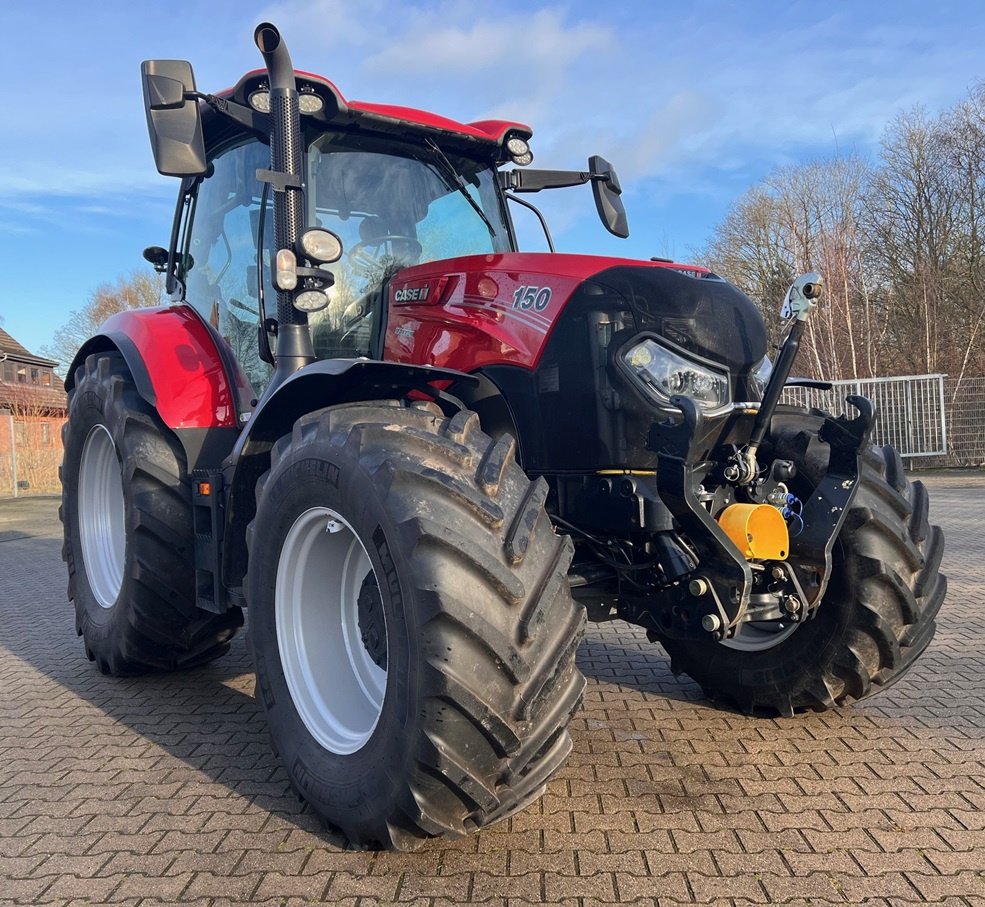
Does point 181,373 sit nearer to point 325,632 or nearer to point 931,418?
point 325,632

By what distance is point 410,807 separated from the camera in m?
2.14

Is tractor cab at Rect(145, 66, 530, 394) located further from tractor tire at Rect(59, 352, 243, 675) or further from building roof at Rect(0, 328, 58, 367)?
building roof at Rect(0, 328, 58, 367)

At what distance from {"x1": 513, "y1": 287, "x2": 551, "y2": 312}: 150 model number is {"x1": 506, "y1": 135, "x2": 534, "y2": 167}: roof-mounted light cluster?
1.27 meters

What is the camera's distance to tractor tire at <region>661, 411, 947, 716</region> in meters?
3.02

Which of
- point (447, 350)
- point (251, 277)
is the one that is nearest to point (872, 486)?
point (447, 350)

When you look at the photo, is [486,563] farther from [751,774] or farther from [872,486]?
[872,486]

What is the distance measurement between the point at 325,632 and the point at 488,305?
4.17 feet

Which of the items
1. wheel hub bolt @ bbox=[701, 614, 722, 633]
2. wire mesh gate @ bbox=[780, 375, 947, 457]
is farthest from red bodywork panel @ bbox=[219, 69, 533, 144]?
wire mesh gate @ bbox=[780, 375, 947, 457]

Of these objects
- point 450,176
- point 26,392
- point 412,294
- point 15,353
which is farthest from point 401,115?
point 15,353

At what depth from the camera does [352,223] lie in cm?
353

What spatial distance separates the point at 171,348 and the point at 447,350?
1.53 metres

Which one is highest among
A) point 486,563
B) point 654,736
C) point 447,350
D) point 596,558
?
point 447,350

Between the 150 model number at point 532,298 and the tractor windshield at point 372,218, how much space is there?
2.63 ft

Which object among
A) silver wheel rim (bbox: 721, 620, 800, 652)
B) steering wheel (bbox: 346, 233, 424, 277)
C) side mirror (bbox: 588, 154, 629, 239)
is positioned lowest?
silver wheel rim (bbox: 721, 620, 800, 652)
